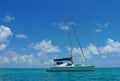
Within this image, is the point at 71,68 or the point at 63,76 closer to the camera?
the point at 63,76

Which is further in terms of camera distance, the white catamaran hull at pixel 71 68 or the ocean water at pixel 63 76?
the white catamaran hull at pixel 71 68

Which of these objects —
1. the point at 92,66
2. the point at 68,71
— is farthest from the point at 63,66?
the point at 92,66

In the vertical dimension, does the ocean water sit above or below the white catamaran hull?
below

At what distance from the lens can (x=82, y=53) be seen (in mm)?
78250

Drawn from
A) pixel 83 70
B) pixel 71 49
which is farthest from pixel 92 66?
pixel 71 49

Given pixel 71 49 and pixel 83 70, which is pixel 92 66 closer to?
pixel 83 70

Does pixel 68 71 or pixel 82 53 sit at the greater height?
pixel 82 53

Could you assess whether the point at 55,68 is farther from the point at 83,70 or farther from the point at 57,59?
the point at 83,70

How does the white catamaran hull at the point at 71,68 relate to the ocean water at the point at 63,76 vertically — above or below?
above

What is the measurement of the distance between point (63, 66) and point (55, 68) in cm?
248

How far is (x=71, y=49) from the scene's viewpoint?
2977 inches

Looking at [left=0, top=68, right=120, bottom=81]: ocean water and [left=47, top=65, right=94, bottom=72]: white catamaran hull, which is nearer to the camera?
[left=0, top=68, right=120, bottom=81]: ocean water

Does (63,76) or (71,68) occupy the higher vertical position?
(71,68)

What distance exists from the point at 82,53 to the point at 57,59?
7.06 meters
